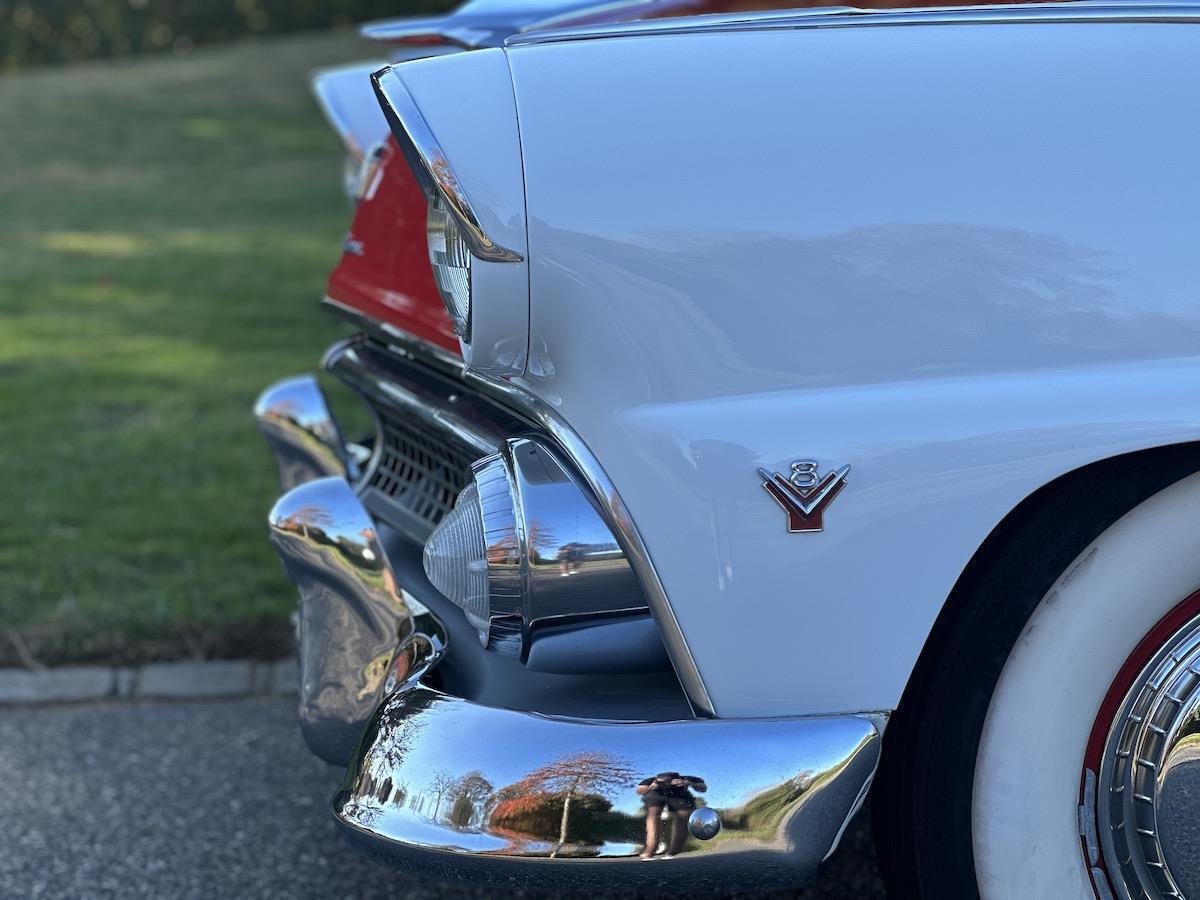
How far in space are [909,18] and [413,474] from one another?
3.80ft

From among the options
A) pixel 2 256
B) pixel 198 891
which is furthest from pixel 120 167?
pixel 198 891

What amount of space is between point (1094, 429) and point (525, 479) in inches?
25.2

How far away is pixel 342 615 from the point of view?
6.22ft

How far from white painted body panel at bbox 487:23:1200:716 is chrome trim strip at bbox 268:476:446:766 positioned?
516 mm

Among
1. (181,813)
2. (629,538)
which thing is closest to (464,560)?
(629,538)

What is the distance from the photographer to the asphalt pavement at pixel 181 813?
2.15m

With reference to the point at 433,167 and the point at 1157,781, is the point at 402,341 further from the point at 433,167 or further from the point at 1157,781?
the point at 1157,781

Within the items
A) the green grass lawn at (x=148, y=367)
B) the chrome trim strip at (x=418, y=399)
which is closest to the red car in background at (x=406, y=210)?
the chrome trim strip at (x=418, y=399)

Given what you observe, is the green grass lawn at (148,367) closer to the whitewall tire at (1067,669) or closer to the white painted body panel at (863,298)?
the white painted body panel at (863,298)

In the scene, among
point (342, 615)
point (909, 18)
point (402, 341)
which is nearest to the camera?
point (909, 18)

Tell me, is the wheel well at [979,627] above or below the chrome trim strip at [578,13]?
below

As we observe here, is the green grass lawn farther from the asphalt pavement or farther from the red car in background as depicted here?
the red car in background

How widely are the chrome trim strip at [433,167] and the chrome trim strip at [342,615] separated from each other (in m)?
0.58

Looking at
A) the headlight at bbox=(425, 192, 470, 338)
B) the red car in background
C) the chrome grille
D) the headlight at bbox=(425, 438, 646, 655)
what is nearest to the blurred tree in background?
the red car in background
